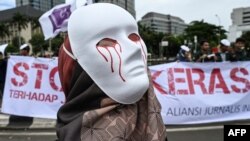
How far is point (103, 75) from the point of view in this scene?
1582mm

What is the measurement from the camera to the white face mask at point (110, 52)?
5.16 ft

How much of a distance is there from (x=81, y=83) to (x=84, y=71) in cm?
5

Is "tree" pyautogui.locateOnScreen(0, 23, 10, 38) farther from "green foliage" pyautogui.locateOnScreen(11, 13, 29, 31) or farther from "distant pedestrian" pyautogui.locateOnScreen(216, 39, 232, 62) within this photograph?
"distant pedestrian" pyautogui.locateOnScreen(216, 39, 232, 62)

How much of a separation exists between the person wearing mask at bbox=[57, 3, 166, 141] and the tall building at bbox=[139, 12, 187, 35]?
133322 millimetres

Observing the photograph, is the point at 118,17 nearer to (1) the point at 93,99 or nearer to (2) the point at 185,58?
(1) the point at 93,99

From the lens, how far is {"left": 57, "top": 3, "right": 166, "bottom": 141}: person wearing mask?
158 centimetres

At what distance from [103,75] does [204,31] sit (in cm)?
10132

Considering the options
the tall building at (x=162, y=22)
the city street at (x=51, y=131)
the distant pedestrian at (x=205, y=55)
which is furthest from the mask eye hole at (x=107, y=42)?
the tall building at (x=162, y=22)

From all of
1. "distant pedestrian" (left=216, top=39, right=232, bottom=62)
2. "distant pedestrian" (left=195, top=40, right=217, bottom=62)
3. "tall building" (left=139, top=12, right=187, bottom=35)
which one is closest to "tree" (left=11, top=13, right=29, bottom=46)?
"tall building" (left=139, top=12, right=187, bottom=35)

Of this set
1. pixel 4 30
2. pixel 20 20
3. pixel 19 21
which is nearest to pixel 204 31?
pixel 20 20

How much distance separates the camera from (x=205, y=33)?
330 feet

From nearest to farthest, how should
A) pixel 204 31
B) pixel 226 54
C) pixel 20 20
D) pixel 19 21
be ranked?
pixel 226 54
pixel 204 31
pixel 20 20
pixel 19 21

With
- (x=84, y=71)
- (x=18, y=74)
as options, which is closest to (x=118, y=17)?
(x=84, y=71)

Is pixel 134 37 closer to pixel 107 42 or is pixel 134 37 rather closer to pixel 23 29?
pixel 107 42
